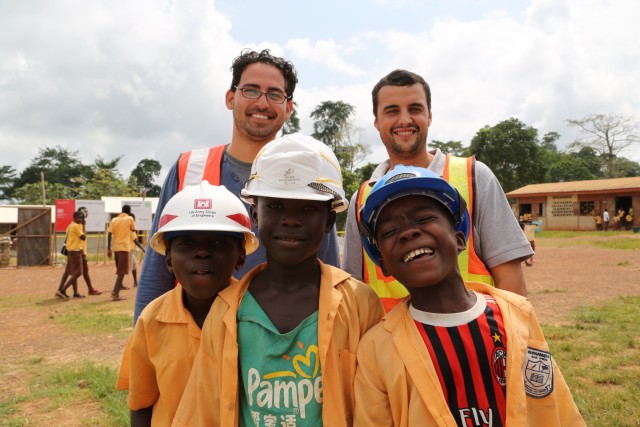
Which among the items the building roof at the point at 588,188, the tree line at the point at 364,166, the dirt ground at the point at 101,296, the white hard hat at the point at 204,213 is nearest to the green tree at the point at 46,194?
the tree line at the point at 364,166

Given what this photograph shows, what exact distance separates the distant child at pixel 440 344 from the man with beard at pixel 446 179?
38 centimetres

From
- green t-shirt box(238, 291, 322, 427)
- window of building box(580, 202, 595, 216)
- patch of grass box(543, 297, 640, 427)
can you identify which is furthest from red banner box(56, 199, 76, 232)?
window of building box(580, 202, 595, 216)

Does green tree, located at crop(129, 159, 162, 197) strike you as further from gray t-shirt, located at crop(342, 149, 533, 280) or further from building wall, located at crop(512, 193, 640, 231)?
gray t-shirt, located at crop(342, 149, 533, 280)

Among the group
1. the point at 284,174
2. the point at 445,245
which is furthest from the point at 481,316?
the point at 284,174

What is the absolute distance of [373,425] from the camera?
1631mm

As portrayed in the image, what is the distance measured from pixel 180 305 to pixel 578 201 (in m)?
36.6

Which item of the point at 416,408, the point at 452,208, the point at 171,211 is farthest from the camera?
the point at 171,211

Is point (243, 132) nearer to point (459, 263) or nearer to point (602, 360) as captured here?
point (459, 263)

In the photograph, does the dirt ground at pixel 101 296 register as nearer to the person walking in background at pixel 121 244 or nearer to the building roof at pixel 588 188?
the person walking in background at pixel 121 244

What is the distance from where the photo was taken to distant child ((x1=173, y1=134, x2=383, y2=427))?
67.5 inches

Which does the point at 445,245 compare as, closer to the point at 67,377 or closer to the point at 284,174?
the point at 284,174

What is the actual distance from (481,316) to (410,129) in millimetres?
1198

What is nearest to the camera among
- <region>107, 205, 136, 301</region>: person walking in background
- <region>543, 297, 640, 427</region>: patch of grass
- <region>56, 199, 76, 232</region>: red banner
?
<region>543, 297, 640, 427</region>: patch of grass

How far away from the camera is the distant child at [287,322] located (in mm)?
1714
